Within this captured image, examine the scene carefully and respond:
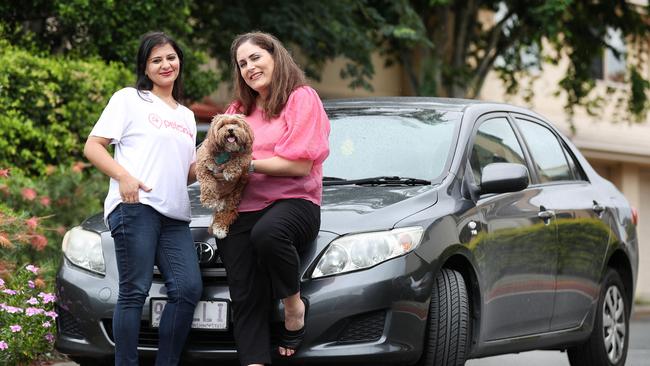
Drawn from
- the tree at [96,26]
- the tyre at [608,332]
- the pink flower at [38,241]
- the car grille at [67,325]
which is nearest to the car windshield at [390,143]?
the car grille at [67,325]

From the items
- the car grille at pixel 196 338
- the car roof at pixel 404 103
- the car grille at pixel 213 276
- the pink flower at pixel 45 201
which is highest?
the car roof at pixel 404 103

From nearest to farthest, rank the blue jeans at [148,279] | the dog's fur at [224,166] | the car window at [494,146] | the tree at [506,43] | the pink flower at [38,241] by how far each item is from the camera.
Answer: the dog's fur at [224,166]
the blue jeans at [148,279]
the car window at [494,146]
the pink flower at [38,241]
the tree at [506,43]

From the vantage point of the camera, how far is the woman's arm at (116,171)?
602cm

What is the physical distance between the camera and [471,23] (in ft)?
68.5

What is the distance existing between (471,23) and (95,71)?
10.7 metres

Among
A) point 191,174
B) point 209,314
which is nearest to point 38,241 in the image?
point 191,174

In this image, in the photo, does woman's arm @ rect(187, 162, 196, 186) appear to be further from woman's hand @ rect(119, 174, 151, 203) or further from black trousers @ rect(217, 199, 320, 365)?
black trousers @ rect(217, 199, 320, 365)

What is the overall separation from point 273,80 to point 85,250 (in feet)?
4.19

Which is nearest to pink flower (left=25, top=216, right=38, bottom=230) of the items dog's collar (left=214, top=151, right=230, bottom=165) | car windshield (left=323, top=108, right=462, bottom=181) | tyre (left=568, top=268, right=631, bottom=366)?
car windshield (left=323, top=108, right=462, bottom=181)

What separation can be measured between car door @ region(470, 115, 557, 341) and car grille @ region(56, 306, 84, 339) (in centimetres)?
196

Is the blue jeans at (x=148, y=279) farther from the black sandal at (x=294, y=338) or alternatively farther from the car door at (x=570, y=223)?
the car door at (x=570, y=223)

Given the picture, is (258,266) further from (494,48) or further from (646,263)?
(646,263)

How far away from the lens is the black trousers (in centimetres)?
566

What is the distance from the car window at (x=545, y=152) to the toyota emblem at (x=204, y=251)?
2.46m
